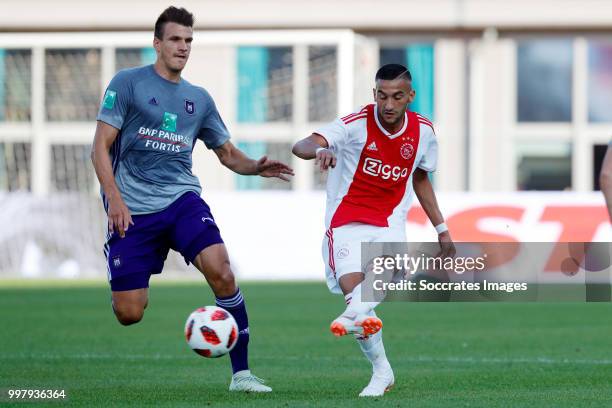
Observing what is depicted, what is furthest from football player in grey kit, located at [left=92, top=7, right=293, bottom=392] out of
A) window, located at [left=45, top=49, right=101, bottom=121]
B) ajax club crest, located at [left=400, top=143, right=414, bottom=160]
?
window, located at [left=45, top=49, right=101, bottom=121]

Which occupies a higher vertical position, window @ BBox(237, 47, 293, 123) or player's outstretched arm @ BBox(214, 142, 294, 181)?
Answer: player's outstretched arm @ BBox(214, 142, 294, 181)

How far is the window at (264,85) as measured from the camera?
30.2 m

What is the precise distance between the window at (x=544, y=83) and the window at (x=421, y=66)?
230 centimetres

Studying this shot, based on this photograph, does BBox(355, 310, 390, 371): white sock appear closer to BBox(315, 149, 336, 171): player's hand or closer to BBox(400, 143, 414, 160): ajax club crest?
BBox(400, 143, 414, 160): ajax club crest

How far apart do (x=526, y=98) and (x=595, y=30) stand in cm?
240

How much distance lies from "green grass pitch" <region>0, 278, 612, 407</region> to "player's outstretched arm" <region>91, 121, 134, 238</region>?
105 cm

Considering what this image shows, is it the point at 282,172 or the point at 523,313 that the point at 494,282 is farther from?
the point at 282,172

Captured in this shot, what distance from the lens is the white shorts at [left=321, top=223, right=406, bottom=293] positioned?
8398 millimetres

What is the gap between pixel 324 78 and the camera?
2866 cm

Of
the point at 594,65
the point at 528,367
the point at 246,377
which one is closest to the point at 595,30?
the point at 594,65

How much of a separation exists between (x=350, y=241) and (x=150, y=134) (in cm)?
144

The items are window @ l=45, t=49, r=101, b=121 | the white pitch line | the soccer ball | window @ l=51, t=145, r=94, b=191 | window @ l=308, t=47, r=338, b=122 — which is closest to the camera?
the soccer ball
